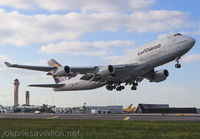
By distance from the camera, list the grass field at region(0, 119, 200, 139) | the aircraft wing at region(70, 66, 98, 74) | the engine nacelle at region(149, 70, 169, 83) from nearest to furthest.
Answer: the grass field at region(0, 119, 200, 139) < the aircraft wing at region(70, 66, 98, 74) < the engine nacelle at region(149, 70, 169, 83)

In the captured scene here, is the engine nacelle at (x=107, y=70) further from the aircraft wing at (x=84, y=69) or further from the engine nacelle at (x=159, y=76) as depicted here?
the engine nacelle at (x=159, y=76)

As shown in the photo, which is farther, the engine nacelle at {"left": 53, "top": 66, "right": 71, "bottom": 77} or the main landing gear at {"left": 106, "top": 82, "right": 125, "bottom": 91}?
the main landing gear at {"left": 106, "top": 82, "right": 125, "bottom": 91}

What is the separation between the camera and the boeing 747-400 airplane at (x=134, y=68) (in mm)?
42250

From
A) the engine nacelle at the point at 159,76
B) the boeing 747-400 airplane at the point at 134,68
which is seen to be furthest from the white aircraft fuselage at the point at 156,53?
the engine nacelle at the point at 159,76

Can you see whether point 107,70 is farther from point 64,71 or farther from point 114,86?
point 114,86

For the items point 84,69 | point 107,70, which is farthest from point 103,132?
point 84,69

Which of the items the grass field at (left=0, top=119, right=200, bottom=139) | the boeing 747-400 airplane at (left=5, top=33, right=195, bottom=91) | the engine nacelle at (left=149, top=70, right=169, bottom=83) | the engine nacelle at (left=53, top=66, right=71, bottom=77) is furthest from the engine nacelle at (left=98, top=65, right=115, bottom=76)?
→ the grass field at (left=0, top=119, right=200, bottom=139)

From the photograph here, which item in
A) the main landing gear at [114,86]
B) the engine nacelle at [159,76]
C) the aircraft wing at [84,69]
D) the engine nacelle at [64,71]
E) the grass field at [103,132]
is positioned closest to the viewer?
the grass field at [103,132]

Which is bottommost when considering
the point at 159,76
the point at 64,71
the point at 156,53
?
the point at 159,76

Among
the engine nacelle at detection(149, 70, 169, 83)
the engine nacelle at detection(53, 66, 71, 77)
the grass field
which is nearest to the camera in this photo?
the grass field

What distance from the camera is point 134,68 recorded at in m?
45.5

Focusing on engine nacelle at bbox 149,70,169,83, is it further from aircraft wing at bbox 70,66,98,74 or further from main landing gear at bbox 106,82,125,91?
aircraft wing at bbox 70,66,98,74

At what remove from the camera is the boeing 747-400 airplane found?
139 feet

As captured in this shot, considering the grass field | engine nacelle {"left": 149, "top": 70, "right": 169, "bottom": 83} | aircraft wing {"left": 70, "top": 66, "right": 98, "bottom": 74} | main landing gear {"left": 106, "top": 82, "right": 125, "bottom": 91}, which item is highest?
aircraft wing {"left": 70, "top": 66, "right": 98, "bottom": 74}
